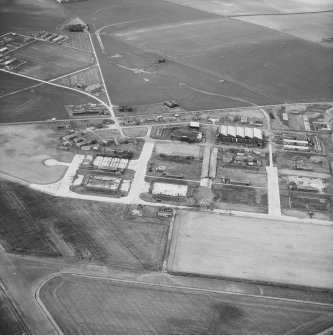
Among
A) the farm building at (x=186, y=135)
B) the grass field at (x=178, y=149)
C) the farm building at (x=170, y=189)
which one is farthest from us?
the farm building at (x=186, y=135)

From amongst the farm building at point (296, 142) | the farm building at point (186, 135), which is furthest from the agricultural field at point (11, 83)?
the farm building at point (296, 142)

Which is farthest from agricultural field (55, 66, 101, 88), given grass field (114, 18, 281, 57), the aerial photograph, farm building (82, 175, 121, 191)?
farm building (82, 175, 121, 191)

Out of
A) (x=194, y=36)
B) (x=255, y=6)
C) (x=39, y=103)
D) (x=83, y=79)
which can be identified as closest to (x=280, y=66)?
(x=194, y=36)

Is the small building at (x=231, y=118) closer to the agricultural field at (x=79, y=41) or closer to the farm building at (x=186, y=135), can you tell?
the farm building at (x=186, y=135)

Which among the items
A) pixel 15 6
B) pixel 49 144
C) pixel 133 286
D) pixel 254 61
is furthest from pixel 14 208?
pixel 15 6

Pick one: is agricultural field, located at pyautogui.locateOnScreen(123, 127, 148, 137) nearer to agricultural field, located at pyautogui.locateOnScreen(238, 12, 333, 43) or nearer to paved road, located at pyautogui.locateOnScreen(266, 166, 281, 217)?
paved road, located at pyautogui.locateOnScreen(266, 166, 281, 217)
